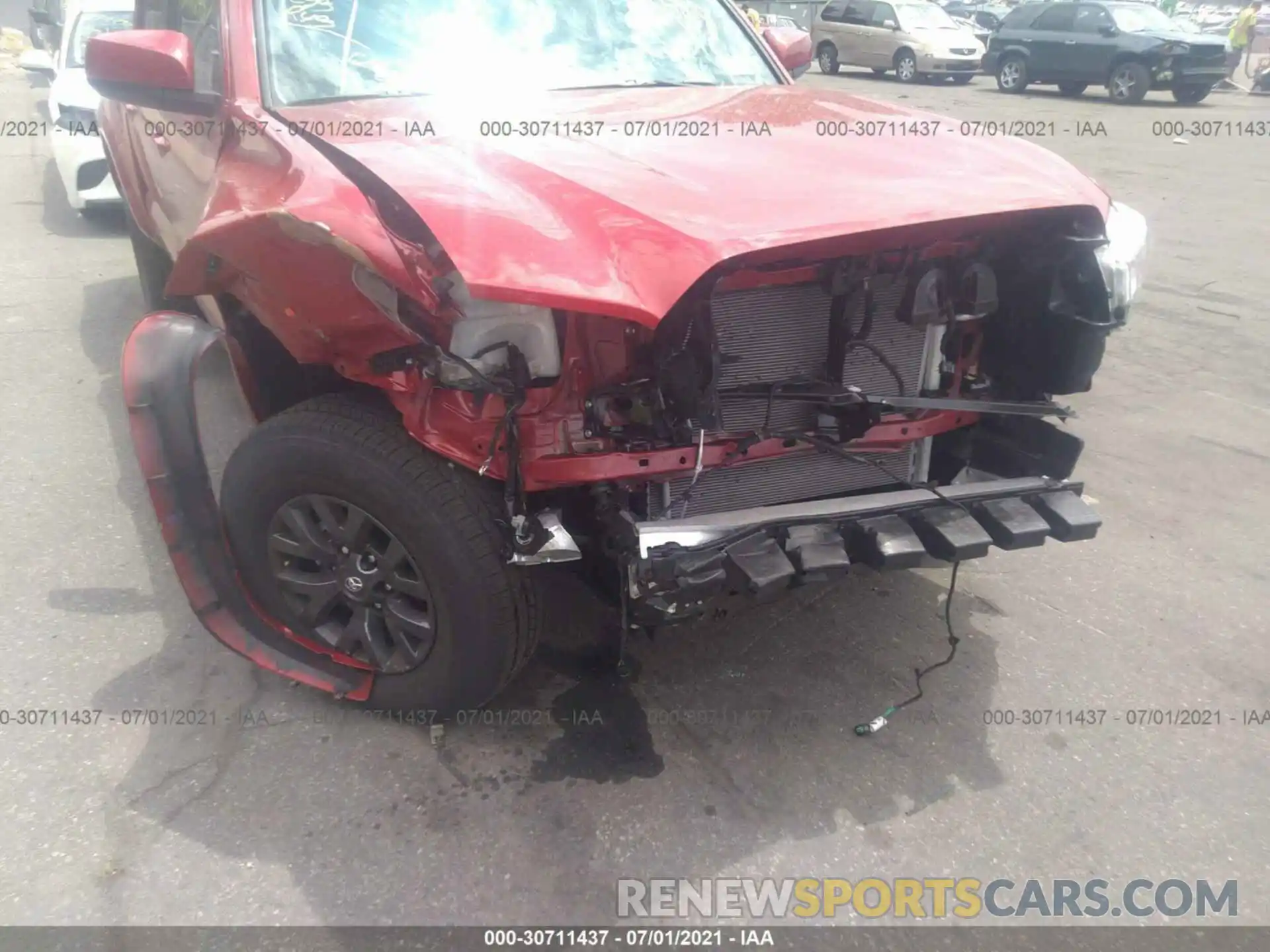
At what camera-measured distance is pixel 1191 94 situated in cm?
1714

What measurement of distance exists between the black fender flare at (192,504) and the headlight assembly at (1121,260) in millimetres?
2227

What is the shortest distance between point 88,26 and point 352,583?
7.32 metres

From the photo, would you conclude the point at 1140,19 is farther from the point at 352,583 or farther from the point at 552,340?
the point at 352,583

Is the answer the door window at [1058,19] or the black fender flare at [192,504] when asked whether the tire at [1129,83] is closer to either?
the door window at [1058,19]

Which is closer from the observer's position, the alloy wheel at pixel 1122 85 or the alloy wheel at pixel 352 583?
the alloy wheel at pixel 352 583

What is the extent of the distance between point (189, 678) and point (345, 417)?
1033 mm

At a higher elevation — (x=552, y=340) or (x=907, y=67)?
(x=552, y=340)

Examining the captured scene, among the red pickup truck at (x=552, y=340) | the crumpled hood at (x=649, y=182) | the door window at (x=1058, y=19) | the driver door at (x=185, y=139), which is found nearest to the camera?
the crumpled hood at (x=649, y=182)

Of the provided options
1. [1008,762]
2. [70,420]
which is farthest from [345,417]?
[70,420]

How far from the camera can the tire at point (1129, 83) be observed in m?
16.8

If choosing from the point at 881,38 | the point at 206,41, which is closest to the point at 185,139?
the point at 206,41

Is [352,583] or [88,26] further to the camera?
[88,26]

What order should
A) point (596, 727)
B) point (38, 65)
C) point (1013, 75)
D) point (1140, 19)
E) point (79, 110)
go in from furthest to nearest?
point (1013, 75)
point (1140, 19)
point (38, 65)
point (79, 110)
point (596, 727)

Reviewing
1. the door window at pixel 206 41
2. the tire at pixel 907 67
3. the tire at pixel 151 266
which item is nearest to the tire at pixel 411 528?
the door window at pixel 206 41
